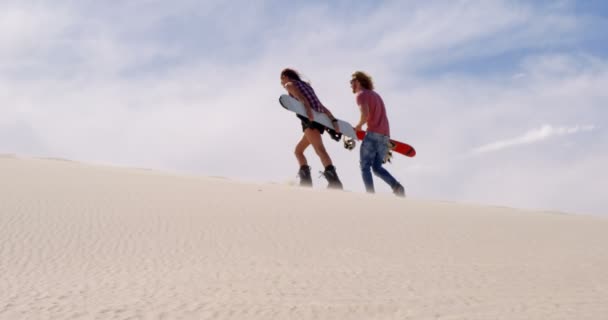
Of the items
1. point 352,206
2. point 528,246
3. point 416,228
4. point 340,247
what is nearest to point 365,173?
point 352,206

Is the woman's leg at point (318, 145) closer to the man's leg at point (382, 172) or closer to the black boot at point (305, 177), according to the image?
the black boot at point (305, 177)

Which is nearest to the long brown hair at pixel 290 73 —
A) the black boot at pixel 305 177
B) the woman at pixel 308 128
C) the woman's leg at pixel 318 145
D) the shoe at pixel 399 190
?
the woman at pixel 308 128

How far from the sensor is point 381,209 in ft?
18.3

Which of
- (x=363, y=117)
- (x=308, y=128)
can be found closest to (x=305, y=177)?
(x=308, y=128)

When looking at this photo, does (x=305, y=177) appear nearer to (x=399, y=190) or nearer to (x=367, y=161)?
(x=367, y=161)

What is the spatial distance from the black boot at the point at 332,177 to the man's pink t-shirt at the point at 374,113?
29.0 inches

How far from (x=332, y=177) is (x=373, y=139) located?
0.75 m

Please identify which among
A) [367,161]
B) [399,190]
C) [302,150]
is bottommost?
[399,190]

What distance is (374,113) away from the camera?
7535mm

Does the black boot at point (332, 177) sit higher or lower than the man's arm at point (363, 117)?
lower

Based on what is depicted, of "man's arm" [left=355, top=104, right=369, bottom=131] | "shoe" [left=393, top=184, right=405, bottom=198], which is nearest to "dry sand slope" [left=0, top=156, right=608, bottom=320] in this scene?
"shoe" [left=393, top=184, right=405, bottom=198]

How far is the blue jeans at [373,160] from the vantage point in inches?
296

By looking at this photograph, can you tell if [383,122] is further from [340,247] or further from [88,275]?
[88,275]

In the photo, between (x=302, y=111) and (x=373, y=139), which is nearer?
(x=373, y=139)
